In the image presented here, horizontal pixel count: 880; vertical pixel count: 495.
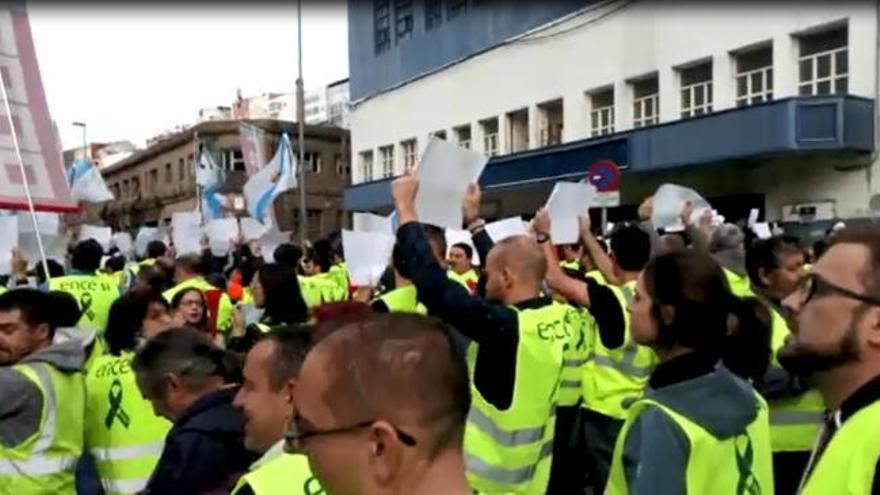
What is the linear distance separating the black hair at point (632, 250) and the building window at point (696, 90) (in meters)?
17.5

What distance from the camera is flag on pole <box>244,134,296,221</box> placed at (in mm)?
16797

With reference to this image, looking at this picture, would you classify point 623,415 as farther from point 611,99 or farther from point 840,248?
point 611,99

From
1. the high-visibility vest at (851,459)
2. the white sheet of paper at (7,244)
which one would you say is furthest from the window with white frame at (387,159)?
the high-visibility vest at (851,459)

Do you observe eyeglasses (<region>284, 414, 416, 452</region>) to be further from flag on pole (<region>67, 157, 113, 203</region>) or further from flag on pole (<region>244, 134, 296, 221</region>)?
flag on pole (<region>67, 157, 113, 203</region>)

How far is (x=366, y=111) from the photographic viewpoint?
40875 mm

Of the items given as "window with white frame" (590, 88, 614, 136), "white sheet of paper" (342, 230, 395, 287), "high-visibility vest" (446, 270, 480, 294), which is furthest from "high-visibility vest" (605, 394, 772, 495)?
"window with white frame" (590, 88, 614, 136)

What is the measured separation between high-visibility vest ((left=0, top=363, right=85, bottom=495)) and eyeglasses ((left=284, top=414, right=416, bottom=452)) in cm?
236

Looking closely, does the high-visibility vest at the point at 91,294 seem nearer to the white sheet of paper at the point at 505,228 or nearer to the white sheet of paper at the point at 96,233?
the white sheet of paper at the point at 505,228

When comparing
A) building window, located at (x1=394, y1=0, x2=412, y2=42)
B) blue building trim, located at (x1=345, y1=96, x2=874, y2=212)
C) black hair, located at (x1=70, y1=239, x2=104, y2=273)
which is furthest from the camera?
building window, located at (x1=394, y1=0, x2=412, y2=42)

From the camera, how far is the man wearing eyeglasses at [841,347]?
2498 mm

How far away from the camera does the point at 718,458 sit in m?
3.08

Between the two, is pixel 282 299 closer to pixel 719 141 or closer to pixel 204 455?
pixel 204 455

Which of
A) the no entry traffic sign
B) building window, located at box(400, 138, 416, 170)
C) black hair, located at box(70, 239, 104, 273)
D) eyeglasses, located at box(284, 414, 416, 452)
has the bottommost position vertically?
eyeglasses, located at box(284, 414, 416, 452)

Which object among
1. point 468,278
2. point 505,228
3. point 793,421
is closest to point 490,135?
point 468,278
